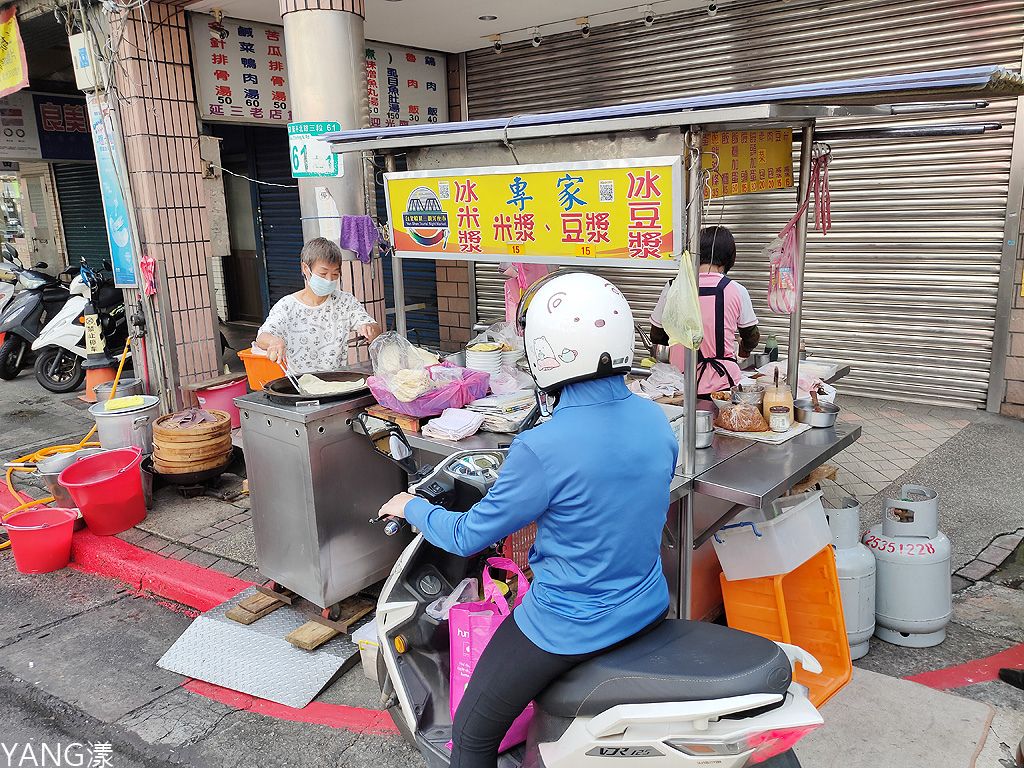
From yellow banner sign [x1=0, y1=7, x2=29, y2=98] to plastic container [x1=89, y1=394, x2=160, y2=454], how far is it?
434 centimetres

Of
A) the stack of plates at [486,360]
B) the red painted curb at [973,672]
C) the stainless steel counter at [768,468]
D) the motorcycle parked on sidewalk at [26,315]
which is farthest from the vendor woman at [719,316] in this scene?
the motorcycle parked on sidewalk at [26,315]

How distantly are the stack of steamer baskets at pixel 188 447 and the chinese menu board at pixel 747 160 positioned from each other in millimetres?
4271

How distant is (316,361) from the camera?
4945 mm

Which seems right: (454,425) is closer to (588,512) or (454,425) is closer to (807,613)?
(588,512)

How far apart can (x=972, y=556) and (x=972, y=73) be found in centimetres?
325

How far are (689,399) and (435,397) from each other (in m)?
1.33

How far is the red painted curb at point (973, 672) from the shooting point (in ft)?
11.5

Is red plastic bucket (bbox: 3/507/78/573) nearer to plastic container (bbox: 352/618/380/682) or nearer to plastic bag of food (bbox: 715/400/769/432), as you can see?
plastic container (bbox: 352/618/380/682)

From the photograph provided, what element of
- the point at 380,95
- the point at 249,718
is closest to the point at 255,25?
the point at 380,95

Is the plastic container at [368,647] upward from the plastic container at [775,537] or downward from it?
downward

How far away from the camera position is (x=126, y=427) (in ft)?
20.5

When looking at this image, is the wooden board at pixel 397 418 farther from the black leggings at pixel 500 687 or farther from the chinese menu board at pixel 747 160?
the chinese menu board at pixel 747 160

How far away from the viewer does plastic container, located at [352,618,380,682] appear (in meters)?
3.54

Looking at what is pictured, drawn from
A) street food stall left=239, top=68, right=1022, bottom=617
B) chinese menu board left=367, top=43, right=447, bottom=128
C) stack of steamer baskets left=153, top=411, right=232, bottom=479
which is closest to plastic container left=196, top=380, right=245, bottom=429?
stack of steamer baskets left=153, top=411, right=232, bottom=479
